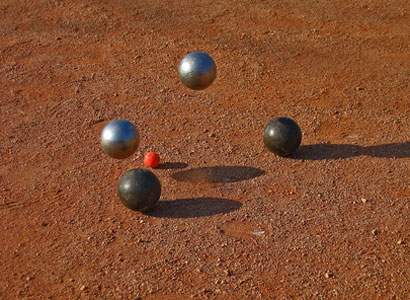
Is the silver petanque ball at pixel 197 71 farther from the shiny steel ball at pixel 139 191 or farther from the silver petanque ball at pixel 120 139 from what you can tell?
the shiny steel ball at pixel 139 191

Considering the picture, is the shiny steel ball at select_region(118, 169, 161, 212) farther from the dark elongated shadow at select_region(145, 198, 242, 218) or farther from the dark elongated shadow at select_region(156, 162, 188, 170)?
the dark elongated shadow at select_region(156, 162, 188, 170)

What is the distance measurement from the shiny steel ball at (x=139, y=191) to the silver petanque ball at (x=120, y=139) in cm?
53

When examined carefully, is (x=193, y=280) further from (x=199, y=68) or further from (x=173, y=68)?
(x=173, y=68)

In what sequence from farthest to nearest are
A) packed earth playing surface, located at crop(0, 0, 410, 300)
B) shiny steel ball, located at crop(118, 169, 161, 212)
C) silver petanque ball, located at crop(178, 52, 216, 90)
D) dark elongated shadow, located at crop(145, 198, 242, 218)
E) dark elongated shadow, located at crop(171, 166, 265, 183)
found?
dark elongated shadow, located at crop(171, 166, 265, 183), silver petanque ball, located at crop(178, 52, 216, 90), dark elongated shadow, located at crop(145, 198, 242, 218), shiny steel ball, located at crop(118, 169, 161, 212), packed earth playing surface, located at crop(0, 0, 410, 300)

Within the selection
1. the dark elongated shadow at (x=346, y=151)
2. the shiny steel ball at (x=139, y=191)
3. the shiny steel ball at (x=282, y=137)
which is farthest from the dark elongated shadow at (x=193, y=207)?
the dark elongated shadow at (x=346, y=151)

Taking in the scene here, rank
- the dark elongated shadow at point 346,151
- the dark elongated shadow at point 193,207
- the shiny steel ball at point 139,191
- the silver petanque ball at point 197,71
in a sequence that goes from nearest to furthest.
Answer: the shiny steel ball at point 139,191, the dark elongated shadow at point 193,207, the silver petanque ball at point 197,71, the dark elongated shadow at point 346,151

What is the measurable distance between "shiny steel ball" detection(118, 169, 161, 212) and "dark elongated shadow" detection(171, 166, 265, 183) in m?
1.25

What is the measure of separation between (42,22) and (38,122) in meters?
5.22

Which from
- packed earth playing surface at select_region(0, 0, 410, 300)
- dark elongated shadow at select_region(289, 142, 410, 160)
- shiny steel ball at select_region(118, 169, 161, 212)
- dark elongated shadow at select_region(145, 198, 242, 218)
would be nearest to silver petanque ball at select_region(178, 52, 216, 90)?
packed earth playing surface at select_region(0, 0, 410, 300)

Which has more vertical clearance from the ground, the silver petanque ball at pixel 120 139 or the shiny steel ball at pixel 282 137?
the silver petanque ball at pixel 120 139

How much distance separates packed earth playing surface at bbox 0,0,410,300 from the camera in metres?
8.87

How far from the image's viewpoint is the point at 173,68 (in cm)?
1508

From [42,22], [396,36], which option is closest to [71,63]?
[42,22]

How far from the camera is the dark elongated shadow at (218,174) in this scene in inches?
436
